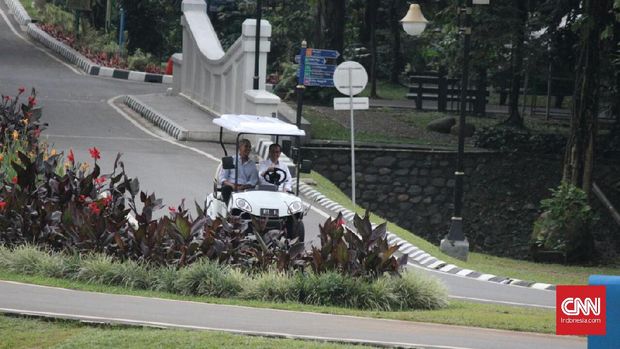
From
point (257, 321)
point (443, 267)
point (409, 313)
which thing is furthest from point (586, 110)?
point (257, 321)

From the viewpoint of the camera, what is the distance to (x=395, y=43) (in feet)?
157

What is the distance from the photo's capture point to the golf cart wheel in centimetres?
1731

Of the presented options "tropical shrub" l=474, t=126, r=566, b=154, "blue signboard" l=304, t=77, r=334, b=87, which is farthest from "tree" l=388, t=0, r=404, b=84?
"blue signboard" l=304, t=77, r=334, b=87

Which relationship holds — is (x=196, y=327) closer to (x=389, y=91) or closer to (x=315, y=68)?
(x=315, y=68)

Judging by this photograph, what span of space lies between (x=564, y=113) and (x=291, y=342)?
31.5 meters

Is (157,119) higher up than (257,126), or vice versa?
(257,126)

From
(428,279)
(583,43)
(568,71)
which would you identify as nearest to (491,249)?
(583,43)

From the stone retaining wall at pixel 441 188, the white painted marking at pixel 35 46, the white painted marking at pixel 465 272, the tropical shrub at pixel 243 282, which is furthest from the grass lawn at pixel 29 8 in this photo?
the tropical shrub at pixel 243 282

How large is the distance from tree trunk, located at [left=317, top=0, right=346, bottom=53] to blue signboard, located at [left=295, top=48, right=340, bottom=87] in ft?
34.8

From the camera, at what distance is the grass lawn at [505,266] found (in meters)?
22.8

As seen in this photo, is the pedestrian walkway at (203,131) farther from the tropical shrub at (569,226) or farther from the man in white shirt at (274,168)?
the tropical shrub at (569,226)

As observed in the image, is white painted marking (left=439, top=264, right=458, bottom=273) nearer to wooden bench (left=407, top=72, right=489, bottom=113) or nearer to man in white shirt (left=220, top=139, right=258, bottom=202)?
man in white shirt (left=220, top=139, right=258, bottom=202)

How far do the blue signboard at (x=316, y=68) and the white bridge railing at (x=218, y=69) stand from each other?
1.53 metres

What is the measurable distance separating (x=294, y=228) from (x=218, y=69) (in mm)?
15697
